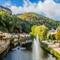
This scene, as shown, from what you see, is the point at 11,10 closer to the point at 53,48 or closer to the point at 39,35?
the point at 39,35

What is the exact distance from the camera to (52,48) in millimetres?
1889

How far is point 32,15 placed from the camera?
1939 mm

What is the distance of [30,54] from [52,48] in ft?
0.65

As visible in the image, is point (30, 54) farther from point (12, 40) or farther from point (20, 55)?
point (12, 40)

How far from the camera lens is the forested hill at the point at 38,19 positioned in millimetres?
1936

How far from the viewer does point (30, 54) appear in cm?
189

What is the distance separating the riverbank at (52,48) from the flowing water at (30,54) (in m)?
0.03

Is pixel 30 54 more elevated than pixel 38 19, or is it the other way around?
pixel 38 19

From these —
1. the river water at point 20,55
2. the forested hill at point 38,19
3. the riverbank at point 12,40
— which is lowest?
the river water at point 20,55

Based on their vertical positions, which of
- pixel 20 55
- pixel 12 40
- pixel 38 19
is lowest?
pixel 20 55

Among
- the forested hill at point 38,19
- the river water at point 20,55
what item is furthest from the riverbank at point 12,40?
the forested hill at point 38,19

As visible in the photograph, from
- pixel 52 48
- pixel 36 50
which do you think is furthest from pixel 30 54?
pixel 52 48

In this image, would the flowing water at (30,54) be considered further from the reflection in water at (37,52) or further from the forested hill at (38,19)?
the forested hill at (38,19)

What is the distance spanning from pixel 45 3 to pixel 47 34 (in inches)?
11.2
